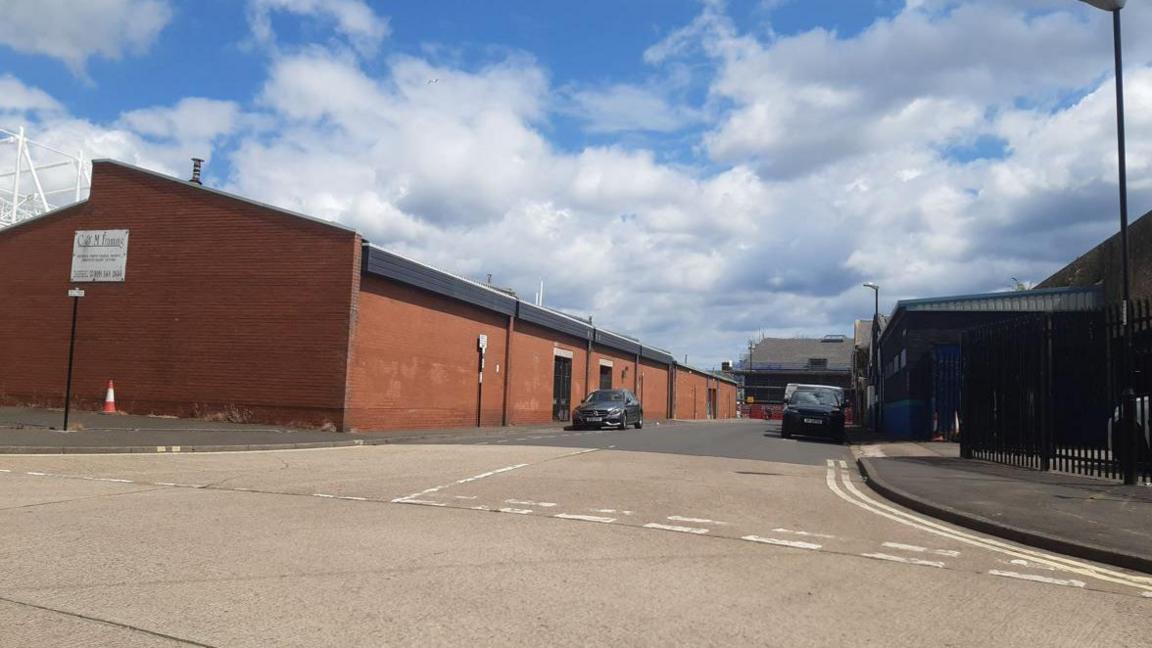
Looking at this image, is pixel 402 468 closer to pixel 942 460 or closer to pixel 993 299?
pixel 942 460

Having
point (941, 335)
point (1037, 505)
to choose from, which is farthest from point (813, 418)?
point (1037, 505)

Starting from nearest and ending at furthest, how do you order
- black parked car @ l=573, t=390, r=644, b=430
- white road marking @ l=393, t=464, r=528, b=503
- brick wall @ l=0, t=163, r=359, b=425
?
white road marking @ l=393, t=464, r=528, b=503 → brick wall @ l=0, t=163, r=359, b=425 → black parked car @ l=573, t=390, r=644, b=430

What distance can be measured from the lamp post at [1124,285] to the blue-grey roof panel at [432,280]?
16844mm

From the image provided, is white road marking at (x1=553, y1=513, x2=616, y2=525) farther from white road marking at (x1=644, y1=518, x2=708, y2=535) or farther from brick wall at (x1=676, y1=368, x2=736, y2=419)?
brick wall at (x1=676, y1=368, x2=736, y2=419)

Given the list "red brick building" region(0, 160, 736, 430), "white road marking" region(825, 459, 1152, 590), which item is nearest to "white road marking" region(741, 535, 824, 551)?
"white road marking" region(825, 459, 1152, 590)

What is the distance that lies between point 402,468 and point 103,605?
8460 mm

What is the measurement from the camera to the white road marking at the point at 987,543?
656 cm

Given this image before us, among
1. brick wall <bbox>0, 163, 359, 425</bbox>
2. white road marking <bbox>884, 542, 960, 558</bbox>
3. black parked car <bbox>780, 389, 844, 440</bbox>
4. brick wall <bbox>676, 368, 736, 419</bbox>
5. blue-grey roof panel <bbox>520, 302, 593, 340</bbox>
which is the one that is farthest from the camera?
brick wall <bbox>676, 368, 736, 419</bbox>

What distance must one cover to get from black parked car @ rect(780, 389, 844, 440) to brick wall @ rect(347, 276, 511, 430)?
1076 cm

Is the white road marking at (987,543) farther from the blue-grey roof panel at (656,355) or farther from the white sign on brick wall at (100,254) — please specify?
the blue-grey roof panel at (656,355)

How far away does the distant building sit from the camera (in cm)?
10406

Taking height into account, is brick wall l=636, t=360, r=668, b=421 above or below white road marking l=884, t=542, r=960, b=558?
above

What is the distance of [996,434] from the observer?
51.9ft

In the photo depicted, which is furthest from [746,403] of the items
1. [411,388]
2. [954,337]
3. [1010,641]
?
[1010,641]
